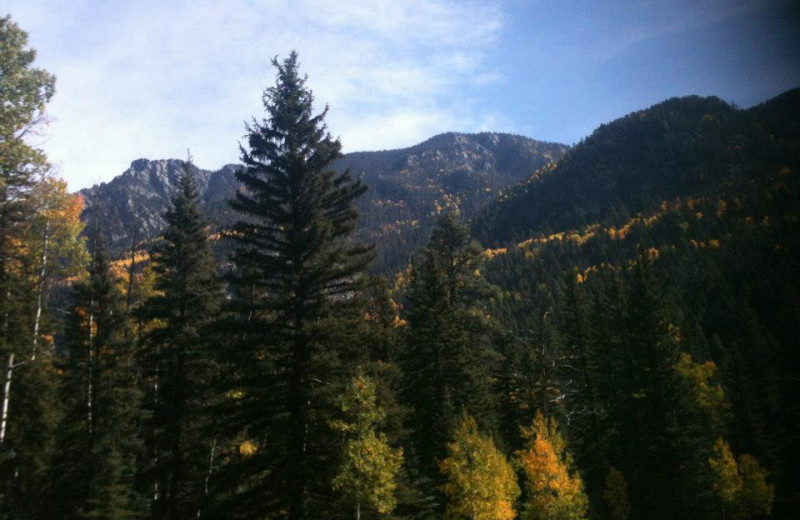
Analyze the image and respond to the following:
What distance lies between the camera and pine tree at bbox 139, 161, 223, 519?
18.9m

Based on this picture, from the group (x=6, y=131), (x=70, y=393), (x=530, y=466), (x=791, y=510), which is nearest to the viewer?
(x=6, y=131)

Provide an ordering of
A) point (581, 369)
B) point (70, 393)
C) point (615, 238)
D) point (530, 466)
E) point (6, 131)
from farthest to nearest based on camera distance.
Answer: point (615, 238), point (581, 369), point (70, 393), point (530, 466), point (6, 131)

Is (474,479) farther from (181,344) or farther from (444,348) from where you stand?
(181,344)

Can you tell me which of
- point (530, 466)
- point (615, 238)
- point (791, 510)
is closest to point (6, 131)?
point (530, 466)

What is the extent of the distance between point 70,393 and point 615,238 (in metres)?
192

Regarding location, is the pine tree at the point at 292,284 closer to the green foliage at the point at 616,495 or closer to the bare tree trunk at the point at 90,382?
the bare tree trunk at the point at 90,382

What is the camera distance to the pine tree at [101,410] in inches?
754

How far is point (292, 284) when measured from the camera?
1394cm

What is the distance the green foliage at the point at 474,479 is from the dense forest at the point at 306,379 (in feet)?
0.32

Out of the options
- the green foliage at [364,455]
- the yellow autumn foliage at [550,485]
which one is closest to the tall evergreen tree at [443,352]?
the yellow autumn foliage at [550,485]

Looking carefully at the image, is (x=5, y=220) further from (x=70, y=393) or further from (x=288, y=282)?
(x=70, y=393)

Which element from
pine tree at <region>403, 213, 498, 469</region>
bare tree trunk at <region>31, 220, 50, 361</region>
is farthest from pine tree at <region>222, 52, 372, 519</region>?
pine tree at <region>403, 213, 498, 469</region>

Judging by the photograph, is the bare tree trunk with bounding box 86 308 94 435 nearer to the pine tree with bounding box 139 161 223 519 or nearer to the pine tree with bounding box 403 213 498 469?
the pine tree with bounding box 139 161 223 519

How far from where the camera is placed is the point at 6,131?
→ 11.9 meters
